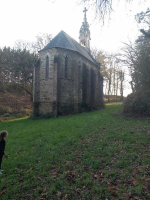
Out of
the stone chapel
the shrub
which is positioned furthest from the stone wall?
the shrub

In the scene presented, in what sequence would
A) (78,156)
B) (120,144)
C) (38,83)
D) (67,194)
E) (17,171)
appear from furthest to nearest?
(38,83), (120,144), (78,156), (17,171), (67,194)

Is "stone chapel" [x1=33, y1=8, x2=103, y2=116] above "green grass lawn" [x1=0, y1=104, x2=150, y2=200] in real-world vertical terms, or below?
above

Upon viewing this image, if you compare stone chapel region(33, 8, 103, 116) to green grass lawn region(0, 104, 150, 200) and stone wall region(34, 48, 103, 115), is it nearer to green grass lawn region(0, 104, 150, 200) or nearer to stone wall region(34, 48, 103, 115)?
stone wall region(34, 48, 103, 115)

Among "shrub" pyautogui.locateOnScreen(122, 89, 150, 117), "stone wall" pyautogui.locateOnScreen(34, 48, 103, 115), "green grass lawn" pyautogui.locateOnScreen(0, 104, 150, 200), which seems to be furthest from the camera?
"stone wall" pyautogui.locateOnScreen(34, 48, 103, 115)

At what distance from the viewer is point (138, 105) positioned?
12.8 m

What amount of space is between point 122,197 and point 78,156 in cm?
257

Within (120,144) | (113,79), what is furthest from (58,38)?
(113,79)

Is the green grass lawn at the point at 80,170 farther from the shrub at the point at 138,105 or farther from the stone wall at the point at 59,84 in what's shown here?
the stone wall at the point at 59,84

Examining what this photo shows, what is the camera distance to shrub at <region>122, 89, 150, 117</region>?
12.3m

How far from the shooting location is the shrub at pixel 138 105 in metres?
12.3

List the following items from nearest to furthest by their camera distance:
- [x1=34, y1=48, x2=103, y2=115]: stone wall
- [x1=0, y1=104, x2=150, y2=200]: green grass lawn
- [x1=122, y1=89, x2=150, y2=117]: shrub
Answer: [x1=0, y1=104, x2=150, y2=200]: green grass lawn, [x1=122, y1=89, x2=150, y2=117]: shrub, [x1=34, y1=48, x2=103, y2=115]: stone wall

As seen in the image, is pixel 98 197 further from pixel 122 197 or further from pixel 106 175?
pixel 106 175

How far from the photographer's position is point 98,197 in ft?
11.4

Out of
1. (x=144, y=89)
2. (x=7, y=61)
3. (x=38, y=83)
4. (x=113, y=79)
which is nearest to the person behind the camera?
(x=144, y=89)
